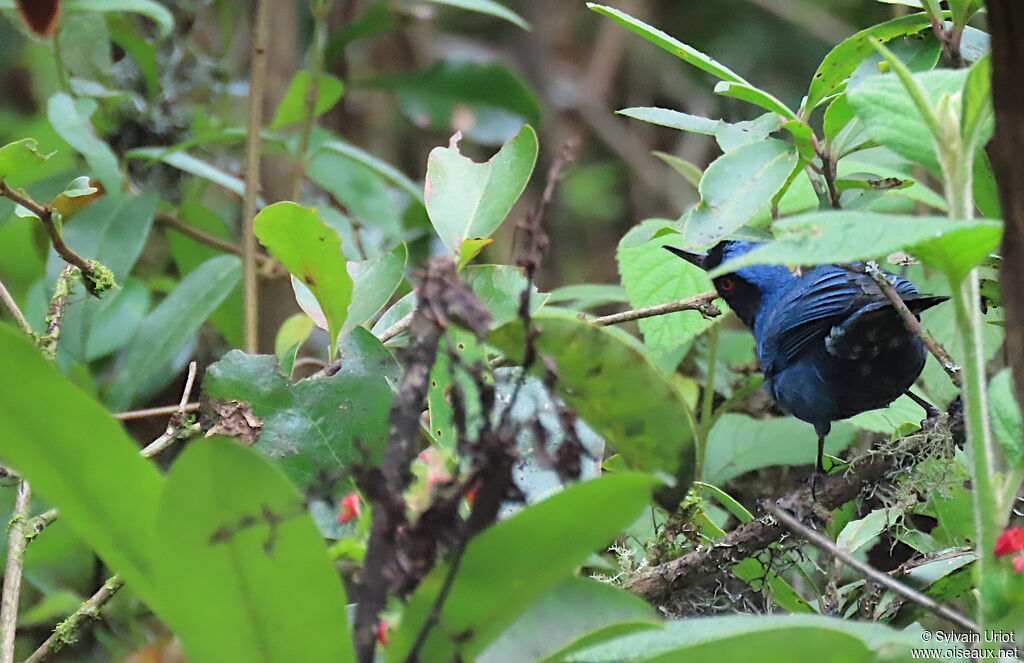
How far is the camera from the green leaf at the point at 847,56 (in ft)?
4.44

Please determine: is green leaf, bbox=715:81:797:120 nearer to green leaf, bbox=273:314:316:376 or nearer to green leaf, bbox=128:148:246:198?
green leaf, bbox=273:314:316:376

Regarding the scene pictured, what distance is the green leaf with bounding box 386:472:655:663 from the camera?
0.75 meters

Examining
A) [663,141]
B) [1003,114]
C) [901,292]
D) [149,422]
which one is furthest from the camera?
[663,141]

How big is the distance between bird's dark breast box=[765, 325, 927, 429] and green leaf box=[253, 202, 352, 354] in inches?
41.2

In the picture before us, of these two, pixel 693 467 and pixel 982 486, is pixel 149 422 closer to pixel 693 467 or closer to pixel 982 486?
pixel 693 467

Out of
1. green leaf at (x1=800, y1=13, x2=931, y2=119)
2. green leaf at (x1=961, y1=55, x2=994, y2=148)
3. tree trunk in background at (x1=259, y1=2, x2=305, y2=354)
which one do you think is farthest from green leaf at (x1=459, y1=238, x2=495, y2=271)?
tree trunk in background at (x1=259, y1=2, x2=305, y2=354)

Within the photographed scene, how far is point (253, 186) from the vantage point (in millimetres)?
2172

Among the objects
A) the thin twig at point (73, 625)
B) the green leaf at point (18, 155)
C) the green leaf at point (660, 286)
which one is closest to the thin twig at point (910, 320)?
the green leaf at point (660, 286)

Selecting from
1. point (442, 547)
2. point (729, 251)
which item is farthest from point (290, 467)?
point (729, 251)

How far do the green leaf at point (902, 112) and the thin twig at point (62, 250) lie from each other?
115 cm

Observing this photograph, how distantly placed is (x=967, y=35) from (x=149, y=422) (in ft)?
6.04

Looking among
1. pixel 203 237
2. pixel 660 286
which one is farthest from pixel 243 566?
pixel 203 237

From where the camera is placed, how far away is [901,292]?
72.3 inches

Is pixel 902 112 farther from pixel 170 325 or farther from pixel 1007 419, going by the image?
pixel 170 325
